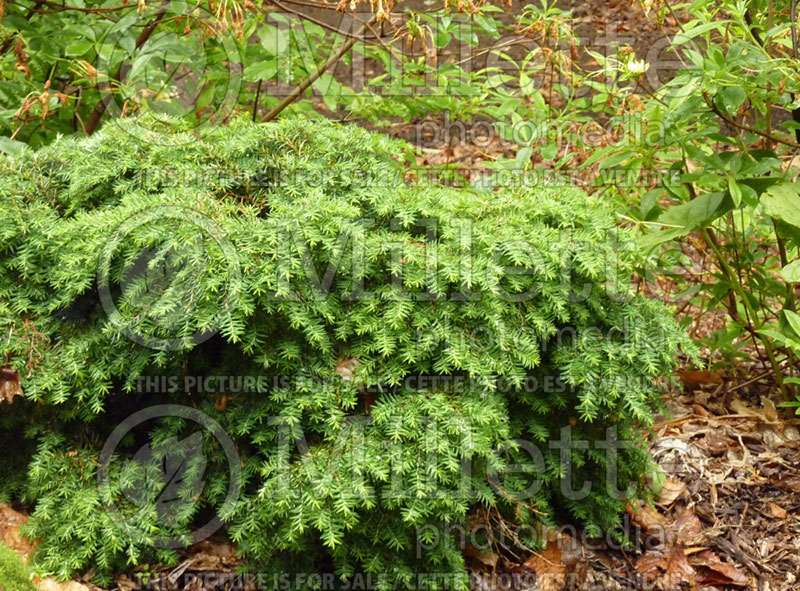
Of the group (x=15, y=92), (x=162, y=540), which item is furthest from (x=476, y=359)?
(x=15, y=92)

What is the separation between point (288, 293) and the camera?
2.09 m

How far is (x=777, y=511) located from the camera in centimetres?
267

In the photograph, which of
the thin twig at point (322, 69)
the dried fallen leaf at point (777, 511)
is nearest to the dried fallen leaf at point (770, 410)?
the dried fallen leaf at point (777, 511)

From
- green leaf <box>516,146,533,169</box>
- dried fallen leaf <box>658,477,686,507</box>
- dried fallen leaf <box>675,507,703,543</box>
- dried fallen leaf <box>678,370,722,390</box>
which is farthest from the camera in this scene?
dried fallen leaf <box>678,370,722,390</box>

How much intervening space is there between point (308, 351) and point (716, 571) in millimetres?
1497

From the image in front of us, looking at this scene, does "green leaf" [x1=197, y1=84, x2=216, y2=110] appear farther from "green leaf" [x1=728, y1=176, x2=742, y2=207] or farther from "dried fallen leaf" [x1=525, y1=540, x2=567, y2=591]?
"dried fallen leaf" [x1=525, y1=540, x2=567, y2=591]

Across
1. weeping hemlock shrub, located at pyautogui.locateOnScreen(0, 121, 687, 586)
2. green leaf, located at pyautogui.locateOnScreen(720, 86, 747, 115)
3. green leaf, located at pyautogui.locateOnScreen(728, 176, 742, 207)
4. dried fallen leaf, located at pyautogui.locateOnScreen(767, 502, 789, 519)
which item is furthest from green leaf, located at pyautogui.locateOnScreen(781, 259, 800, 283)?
dried fallen leaf, located at pyautogui.locateOnScreen(767, 502, 789, 519)

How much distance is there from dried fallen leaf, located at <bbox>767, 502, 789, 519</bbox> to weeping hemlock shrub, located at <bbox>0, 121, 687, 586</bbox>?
1.81 feet

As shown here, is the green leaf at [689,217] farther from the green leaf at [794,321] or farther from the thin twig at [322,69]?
the thin twig at [322,69]

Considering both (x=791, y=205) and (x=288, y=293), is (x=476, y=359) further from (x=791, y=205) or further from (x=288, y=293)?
(x=791, y=205)

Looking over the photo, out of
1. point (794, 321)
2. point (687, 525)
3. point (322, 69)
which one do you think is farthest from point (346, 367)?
point (322, 69)

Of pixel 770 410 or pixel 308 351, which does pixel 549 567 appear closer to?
pixel 308 351

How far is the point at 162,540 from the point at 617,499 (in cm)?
147

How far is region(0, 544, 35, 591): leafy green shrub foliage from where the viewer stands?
2.03 metres
